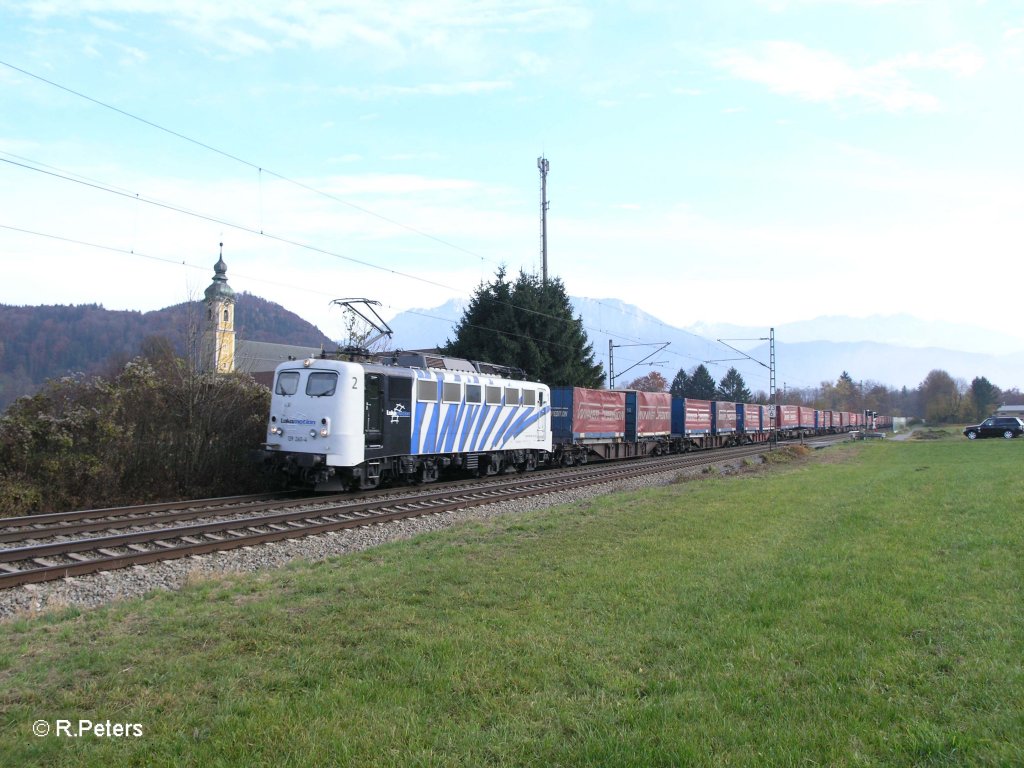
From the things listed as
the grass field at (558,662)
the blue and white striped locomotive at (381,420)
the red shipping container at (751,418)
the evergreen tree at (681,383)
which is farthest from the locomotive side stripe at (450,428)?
the evergreen tree at (681,383)

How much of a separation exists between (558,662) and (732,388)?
334 feet

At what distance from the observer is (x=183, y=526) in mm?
11742

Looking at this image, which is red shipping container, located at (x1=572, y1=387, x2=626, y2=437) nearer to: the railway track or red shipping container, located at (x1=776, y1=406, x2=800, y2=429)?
the railway track

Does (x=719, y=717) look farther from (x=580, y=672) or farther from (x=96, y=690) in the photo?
(x=96, y=690)

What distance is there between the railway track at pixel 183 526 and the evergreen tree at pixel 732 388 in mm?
85989

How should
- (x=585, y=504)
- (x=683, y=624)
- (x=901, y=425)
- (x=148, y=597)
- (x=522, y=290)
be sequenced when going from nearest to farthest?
(x=683, y=624), (x=148, y=597), (x=585, y=504), (x=522, y=290), (x=901, y=425)

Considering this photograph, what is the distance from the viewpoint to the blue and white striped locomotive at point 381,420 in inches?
616

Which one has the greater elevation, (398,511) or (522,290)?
(522,290)

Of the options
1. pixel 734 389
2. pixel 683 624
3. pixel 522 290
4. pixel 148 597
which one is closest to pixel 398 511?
pixel 148 597

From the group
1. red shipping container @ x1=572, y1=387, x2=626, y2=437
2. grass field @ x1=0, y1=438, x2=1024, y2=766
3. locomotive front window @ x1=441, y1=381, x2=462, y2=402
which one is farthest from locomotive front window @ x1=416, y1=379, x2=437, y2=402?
red shipping container @ x1=572, y1=387, x2=626, y2=437

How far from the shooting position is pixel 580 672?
14.9 feet

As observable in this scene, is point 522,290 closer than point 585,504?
No

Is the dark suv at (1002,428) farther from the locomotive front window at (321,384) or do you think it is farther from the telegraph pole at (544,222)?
the locomotive front window at (321,384)

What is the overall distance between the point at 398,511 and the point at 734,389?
9385 cm
